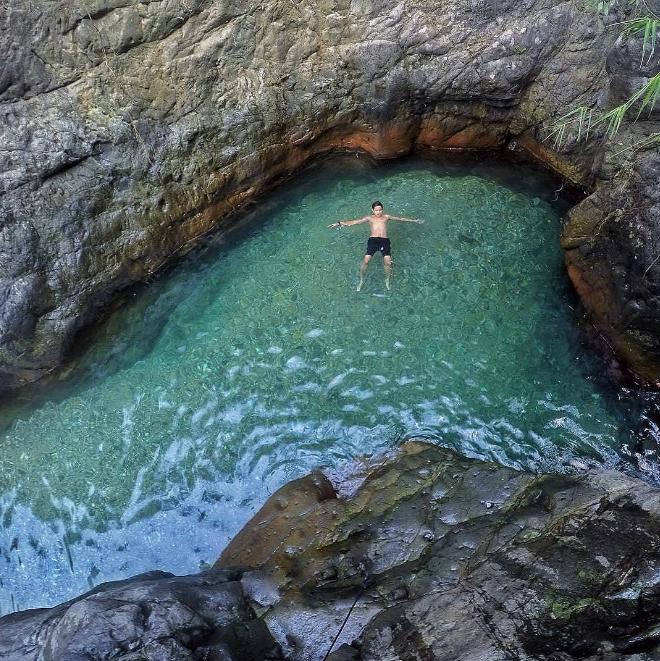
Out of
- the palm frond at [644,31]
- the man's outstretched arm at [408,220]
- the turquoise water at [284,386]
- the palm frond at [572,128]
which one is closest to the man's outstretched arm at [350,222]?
the turquoise water at [284,386]

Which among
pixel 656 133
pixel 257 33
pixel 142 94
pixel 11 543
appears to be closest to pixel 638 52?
pixel 656 133

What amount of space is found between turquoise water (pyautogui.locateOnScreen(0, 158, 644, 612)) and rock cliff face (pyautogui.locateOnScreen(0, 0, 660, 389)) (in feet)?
1.91

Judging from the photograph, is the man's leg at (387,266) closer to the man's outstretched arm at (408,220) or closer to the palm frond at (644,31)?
the man's outstretched arm at (408,220)

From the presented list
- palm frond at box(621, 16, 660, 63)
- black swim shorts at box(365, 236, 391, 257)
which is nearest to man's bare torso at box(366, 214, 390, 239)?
→ black swim shorts at box(365, 236, 391, 257)

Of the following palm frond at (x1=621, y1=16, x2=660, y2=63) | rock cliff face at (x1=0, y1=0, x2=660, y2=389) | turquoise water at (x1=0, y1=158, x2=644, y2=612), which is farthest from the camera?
rock cliff face at (x1=0, y1=0, x2=660, y2=389)

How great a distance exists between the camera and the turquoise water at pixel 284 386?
209 inches

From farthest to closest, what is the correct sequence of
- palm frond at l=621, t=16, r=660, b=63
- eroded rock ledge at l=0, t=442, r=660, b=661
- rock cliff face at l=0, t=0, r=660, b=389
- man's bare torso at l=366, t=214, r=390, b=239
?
man's bare torso at l=366, t=214, r=390, b=239
rock cliff face at l=0, t=0, r=660, b=389
palm frond at l=621, t=16, r=660, b=63
eroded rock ledge at l=0, t=442, r=660, b=661

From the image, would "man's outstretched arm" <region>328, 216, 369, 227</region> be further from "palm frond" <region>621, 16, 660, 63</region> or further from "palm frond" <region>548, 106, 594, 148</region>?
"palm frond" <region>621, 16, 660, 63</region>

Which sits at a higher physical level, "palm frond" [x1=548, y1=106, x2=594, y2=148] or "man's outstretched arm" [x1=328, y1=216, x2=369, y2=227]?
"palm frond" [x1=548, y1=106, x2=594, y2=148]

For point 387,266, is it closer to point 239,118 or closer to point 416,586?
point 239,118

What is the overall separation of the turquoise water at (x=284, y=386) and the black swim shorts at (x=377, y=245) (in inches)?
5.4

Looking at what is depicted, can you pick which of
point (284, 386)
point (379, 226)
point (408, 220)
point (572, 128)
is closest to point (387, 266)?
point (379, 226)

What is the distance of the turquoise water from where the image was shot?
5.30 meters

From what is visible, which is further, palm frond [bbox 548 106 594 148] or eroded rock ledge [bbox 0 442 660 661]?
palm frond [bbox 548 106 594 148]
